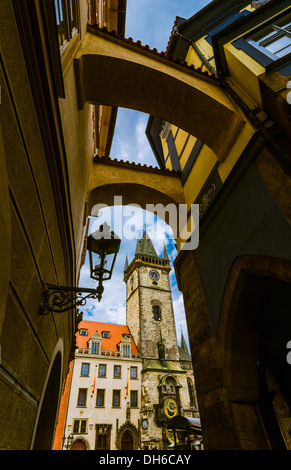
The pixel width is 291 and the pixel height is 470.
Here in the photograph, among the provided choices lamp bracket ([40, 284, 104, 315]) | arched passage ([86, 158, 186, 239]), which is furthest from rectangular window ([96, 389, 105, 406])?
lamp bracket ([40, 284, 104, 315])

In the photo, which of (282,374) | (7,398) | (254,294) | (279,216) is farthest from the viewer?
(282,374)

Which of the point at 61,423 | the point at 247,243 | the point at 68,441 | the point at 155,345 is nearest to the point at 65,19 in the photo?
the point at 247,243

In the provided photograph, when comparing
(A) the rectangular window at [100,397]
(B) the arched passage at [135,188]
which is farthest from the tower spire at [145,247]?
(B) the arched passage at [135,188]

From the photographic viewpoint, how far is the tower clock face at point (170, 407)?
27.5 meters

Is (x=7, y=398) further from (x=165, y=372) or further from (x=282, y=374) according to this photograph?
(x=165, y=372)

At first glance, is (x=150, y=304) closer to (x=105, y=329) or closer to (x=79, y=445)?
(x=105, y=329)

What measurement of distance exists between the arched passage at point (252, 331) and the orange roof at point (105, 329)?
2892cm

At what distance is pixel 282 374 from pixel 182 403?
27.2 m

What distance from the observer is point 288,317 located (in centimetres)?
591

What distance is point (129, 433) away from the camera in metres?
26.4

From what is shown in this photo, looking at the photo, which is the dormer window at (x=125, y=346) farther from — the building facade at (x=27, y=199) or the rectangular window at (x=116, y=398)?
the building facade at (x=27, y=199)

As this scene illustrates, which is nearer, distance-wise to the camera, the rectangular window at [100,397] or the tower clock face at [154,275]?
the rectangular window at [100,397]

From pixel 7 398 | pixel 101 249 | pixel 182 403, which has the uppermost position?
pixel 182 403

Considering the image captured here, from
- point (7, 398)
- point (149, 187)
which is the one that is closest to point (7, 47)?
point (7, 398)
